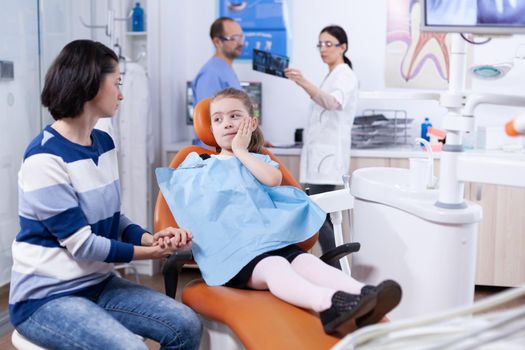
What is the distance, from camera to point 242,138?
1973 millimetres

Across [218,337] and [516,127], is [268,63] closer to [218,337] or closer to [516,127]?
[218,337]

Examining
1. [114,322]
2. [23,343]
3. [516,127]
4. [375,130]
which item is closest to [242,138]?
[114,322]

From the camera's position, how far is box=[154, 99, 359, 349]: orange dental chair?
145cm

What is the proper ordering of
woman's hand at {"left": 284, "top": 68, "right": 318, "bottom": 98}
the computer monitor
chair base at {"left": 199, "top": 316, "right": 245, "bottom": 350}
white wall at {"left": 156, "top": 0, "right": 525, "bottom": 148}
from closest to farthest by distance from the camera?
chair base at {"left": 199, "top": 316, "right": 245, "bottom": 350}, woman's hand at {"left": 284, "top": 68, "right": 318, "bottom": 98}, white wall at {"left": 156, "top": 0, "right": 525, "bottom": 148}, the computer monitor

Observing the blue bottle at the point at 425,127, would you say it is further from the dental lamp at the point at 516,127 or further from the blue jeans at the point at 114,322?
the dental lamp at the point at 516,127

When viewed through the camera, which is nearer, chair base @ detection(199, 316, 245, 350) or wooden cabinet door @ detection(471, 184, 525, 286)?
chair base @ detection(199, 316, 245, 350)

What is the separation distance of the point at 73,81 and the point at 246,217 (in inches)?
24.1

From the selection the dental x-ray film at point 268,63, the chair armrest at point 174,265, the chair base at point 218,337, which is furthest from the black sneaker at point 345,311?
the dental x-ray film at point 268,63

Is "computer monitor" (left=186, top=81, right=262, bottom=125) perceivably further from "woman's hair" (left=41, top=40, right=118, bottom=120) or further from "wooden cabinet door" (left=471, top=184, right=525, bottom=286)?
"woman's hair" (left=41, top=40, right=118, bottom=120)

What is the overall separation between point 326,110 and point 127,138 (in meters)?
1.10

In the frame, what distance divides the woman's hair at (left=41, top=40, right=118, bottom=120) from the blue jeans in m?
0.47

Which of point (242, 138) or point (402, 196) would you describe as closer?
point (402, 196)

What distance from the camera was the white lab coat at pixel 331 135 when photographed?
3.32 m

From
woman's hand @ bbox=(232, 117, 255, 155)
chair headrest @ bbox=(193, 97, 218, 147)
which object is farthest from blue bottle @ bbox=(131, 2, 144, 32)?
woman's hand @ bbox=(232, 117, 255, 155)
